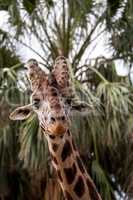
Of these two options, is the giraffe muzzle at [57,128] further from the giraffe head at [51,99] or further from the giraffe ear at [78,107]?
the giraffe ear at [78,107]

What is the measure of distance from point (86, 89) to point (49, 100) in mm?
3461

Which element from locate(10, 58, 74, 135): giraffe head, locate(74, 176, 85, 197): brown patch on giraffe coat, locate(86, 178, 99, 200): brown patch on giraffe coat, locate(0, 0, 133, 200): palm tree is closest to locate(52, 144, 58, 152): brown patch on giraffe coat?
locate(10, 58, 74, 135): giraffe head

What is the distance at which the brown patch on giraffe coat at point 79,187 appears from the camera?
14.3 ft

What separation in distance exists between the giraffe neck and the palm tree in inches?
96.9

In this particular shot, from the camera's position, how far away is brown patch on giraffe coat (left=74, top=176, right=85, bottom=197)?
14.3 feet

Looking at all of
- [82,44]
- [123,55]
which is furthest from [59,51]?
[123,55]

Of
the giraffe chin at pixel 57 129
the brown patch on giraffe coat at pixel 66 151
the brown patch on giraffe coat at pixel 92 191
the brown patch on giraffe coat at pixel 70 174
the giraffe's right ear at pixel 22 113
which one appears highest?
the giraffe's right ear at pixel 22 113

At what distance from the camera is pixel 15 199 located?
827cm

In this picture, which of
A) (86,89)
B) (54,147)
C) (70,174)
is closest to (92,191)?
(70,174)

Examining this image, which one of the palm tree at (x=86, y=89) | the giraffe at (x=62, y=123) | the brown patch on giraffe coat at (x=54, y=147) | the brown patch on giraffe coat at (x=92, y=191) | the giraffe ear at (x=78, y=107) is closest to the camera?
the giraffe at (x=62, y=123)

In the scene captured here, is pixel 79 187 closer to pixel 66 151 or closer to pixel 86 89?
pixel 66 151

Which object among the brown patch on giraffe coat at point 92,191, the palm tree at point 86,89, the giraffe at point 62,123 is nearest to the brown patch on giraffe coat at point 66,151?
the giraffe at point 62,123

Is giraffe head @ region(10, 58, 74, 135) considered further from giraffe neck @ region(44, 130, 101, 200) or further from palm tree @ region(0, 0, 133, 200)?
palm tree @ region(0, 0, 133, 200)

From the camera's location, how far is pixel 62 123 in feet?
13.3
